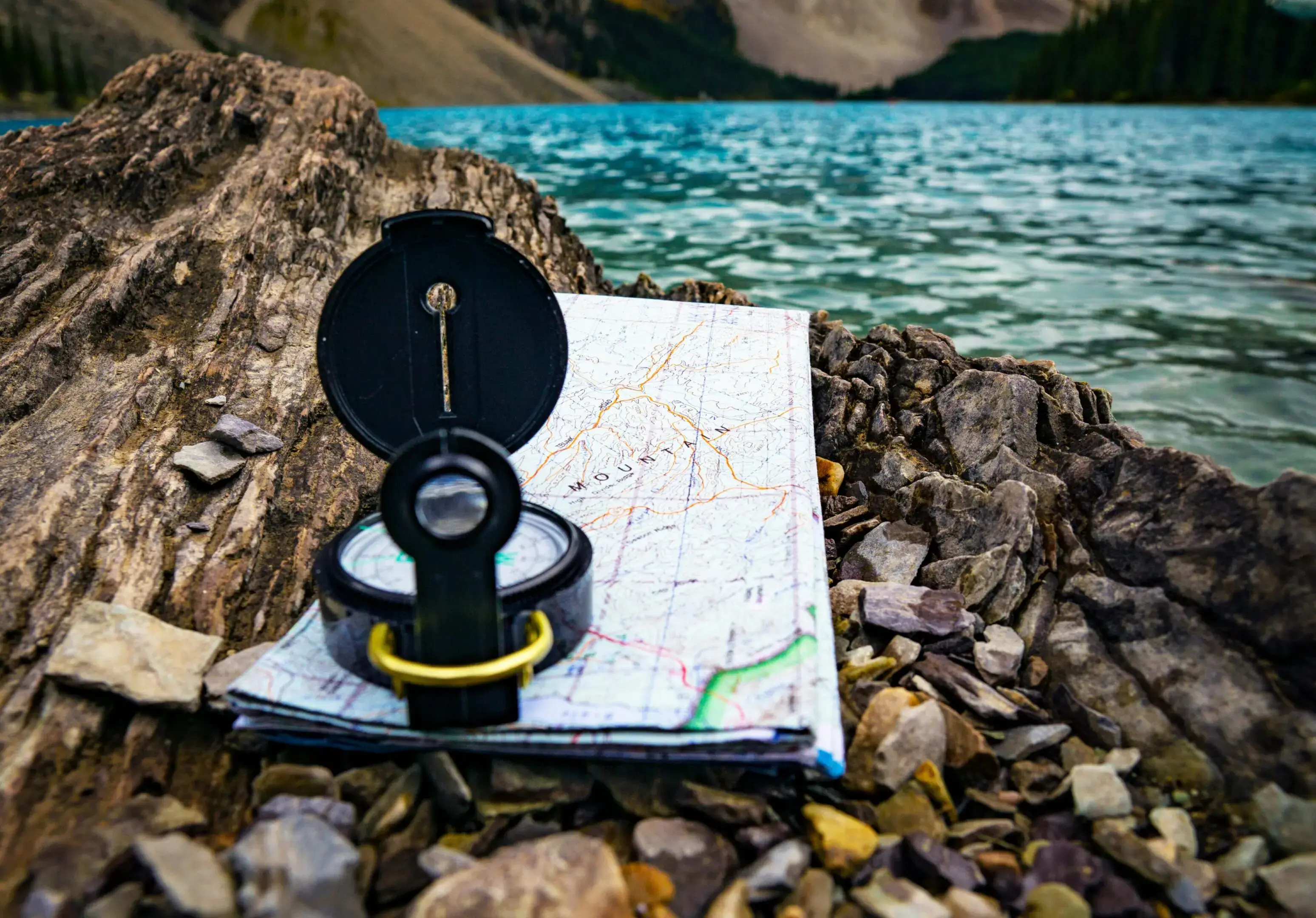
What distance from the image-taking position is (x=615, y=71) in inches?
A: 5940

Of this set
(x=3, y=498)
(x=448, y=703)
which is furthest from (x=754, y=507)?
(x=3, y=498)

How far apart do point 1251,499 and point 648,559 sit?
5.55ft

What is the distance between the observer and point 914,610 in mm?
2656

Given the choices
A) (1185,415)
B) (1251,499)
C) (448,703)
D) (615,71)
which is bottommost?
(1185,415)

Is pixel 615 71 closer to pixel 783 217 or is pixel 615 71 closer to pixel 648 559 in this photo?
pixel 783 217

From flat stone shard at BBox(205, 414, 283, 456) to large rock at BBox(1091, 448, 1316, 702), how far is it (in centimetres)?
290

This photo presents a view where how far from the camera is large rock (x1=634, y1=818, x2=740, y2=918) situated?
5.74ft

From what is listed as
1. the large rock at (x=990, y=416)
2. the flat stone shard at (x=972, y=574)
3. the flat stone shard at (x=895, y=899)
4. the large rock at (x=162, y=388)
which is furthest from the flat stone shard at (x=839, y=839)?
the large rock at (x=990, y=416)

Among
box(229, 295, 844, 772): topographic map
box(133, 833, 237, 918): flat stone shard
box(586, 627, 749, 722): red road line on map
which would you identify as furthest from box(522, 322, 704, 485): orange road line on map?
box(133, 833, 237, 918): flat stone shard

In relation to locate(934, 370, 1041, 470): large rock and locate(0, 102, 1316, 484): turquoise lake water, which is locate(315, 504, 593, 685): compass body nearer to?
locate(934, 370, 1041, 470): large rock

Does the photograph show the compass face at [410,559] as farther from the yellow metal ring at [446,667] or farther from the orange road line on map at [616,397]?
the orange road line on map at [616,397]

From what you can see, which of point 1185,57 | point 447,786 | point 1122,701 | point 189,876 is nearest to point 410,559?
point 447,786

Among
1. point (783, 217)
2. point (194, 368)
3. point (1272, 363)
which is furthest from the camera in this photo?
point (783, 217)

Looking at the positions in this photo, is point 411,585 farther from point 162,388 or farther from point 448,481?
point 162,388
